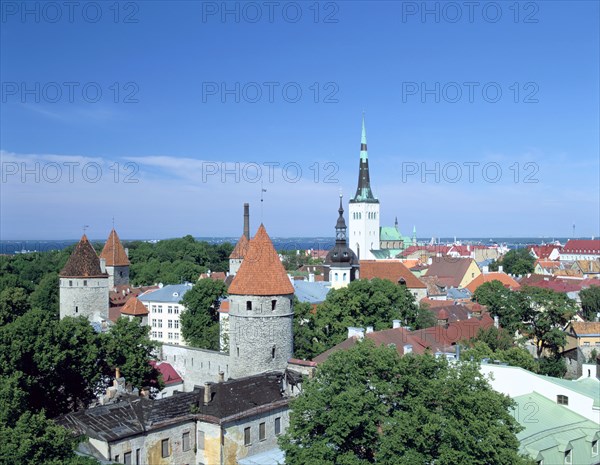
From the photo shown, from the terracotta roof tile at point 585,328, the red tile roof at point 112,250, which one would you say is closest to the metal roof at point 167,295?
the red tile roof at point 112,250

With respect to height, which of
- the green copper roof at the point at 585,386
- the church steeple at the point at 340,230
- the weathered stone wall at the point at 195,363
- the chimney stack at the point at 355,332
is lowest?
the weathered stone wall at the point at 195,363

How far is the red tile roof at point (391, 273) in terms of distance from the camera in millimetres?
63000

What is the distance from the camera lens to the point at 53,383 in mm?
25484

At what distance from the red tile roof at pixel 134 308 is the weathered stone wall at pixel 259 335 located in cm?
2562

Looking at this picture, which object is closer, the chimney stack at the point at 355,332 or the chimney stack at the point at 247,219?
the chimney stack at the point at 355,332

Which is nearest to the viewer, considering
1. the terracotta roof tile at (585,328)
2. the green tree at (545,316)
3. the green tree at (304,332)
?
the green tree at (304,332)

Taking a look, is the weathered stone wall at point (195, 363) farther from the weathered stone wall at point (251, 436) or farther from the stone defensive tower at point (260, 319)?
the weathered stone wall at point (251, 436)

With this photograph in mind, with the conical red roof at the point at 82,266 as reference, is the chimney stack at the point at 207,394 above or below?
below

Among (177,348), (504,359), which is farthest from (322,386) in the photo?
(177,348)

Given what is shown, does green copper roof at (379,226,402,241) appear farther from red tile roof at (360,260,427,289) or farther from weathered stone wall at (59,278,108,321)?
weathered stone wall at (59,278,108,321)

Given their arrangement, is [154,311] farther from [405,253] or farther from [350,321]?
[405,253]

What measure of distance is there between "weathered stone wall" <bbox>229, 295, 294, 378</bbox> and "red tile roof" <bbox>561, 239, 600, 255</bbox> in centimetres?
12076

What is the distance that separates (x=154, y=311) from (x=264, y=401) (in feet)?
112

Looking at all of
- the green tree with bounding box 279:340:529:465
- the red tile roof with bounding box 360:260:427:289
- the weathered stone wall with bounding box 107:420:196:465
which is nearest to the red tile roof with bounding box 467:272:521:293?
the red tile roof with bounding box 360:260:427:289
